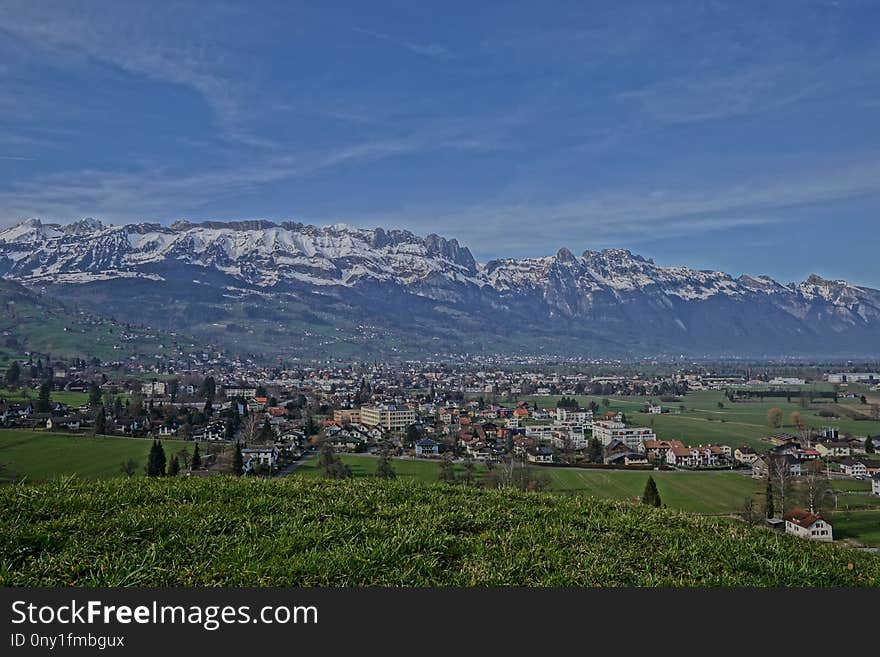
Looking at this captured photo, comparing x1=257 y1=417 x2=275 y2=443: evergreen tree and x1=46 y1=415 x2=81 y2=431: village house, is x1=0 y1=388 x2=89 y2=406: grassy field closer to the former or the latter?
x1=46 y1=415 x2=81 y2=431: village house

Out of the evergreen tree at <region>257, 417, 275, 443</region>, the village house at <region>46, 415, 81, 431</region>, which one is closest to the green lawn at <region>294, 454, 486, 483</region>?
the evergreen tree at <region>257, 417, 275, 443</region>

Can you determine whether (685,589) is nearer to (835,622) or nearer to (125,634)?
(835,622)

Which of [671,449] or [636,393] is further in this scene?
[636,393]

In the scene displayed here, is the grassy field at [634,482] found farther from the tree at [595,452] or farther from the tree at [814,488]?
the tree at [595,452]

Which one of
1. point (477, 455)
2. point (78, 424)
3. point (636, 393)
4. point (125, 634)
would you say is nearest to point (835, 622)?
point (125, 634)

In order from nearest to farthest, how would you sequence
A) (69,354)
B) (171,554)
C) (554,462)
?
(171,554), (554,462), (69,354)

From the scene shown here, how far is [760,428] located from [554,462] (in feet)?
141

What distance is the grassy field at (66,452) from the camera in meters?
42.1

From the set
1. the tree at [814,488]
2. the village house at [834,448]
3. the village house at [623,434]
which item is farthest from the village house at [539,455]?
the village house at [834,448]

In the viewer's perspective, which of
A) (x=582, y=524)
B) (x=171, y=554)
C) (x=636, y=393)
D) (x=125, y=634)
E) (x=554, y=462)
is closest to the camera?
(x=125, y=634)

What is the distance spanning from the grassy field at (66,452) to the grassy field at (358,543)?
30603 mm

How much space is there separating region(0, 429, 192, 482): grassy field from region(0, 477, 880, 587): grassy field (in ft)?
100

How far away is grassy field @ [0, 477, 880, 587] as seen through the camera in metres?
6.55

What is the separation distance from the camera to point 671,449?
67.6 meters
